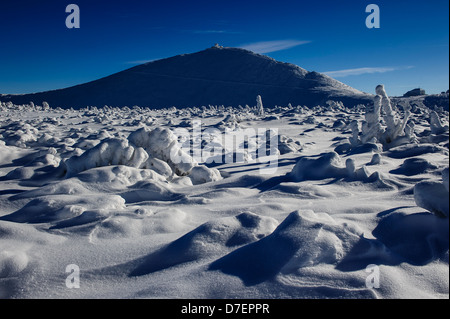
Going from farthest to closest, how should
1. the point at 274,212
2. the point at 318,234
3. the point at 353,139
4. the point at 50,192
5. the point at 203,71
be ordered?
the point at 203,71 < the point at 353,139 < the point at 50,192 < the point at 274,212 < the point at 318,234

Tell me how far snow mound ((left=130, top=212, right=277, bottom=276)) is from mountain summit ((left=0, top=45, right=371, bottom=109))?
33568 millimetres

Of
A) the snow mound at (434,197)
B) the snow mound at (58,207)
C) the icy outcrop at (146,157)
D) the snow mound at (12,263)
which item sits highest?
the icy outcrop at (146,157)

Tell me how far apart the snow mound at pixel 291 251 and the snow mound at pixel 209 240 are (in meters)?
0.20

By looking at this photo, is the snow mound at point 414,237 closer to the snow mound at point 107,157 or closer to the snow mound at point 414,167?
the snow mound at point 414,167

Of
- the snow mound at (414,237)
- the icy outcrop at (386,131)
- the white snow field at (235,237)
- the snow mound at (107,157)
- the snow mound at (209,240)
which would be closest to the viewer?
the white snow field at (235,237)

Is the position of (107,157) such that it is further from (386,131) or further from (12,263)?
(386,131)

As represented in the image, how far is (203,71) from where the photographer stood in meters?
49.3

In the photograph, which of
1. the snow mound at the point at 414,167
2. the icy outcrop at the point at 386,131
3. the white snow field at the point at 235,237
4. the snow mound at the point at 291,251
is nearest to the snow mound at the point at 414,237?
the white snow field at the point at 235,237

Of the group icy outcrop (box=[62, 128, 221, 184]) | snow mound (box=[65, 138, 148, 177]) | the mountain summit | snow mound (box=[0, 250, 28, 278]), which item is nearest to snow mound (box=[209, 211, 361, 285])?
snow mound (box=[0, 250, 28, 278])

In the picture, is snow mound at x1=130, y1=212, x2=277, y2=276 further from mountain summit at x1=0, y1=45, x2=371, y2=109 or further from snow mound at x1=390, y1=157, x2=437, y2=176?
mountain summit at x1=0, y1=45, x2=371, y2=109

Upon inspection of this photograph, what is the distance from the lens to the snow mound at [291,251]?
1699 mm

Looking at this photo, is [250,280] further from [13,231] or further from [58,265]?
[13,231]

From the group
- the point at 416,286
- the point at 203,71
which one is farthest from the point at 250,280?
the point at 203,71
